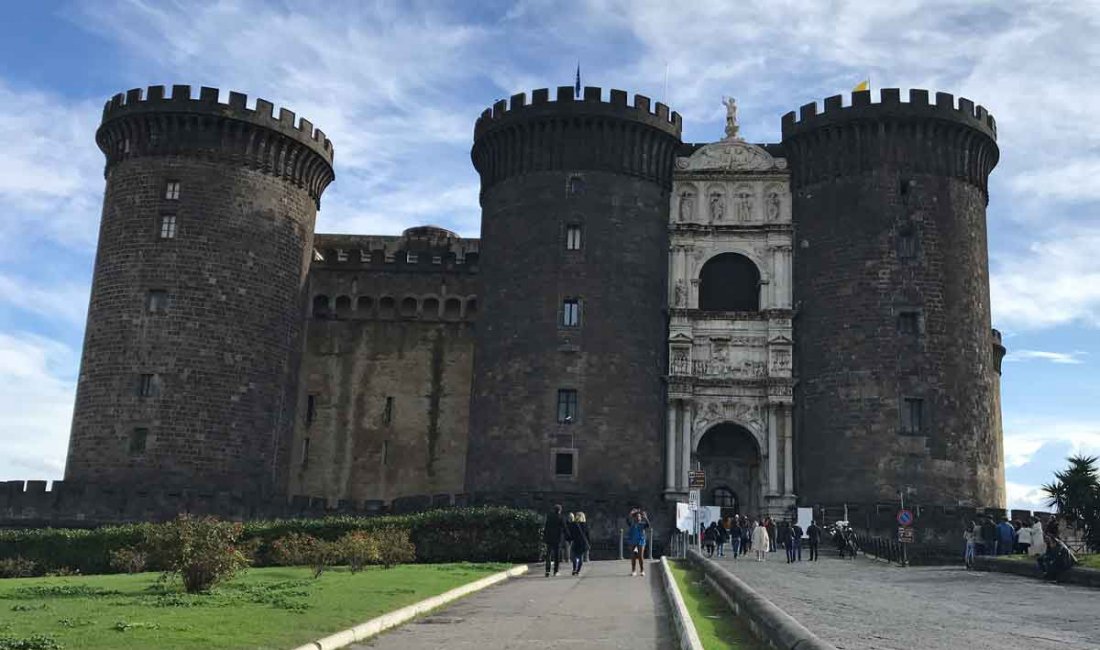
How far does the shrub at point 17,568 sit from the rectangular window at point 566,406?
59.8 feet

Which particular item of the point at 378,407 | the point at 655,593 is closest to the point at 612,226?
the point at 378,407

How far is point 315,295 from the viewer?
1916 inches

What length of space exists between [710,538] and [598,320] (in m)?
10.8

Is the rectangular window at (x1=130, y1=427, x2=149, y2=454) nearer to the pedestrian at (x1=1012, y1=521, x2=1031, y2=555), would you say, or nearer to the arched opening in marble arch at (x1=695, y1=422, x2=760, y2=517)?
the arched opening in marble arch at (x1=695, y1=422, x2=760, y2=517)

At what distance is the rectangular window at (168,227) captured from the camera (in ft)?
141

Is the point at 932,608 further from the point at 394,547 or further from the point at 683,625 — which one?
the point at 394,547

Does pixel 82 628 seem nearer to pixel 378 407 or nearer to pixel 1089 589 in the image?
pixel 1089 589

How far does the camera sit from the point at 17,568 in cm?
3073

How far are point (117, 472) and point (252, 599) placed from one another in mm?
26704

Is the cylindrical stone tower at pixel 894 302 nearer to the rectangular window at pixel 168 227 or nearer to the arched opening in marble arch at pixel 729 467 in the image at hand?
the arched opening in marble arch at pixel 729 467

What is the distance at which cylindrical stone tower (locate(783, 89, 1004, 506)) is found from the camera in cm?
4003

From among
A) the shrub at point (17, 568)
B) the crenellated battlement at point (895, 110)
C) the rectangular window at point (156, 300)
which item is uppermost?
the crenellated battlement at point (895, 110)

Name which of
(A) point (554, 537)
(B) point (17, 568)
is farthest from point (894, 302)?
(B) point (17, 568)

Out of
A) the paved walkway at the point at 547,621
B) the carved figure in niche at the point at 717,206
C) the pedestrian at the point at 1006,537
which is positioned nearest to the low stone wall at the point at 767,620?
the paved walkway at the point at 547,621
